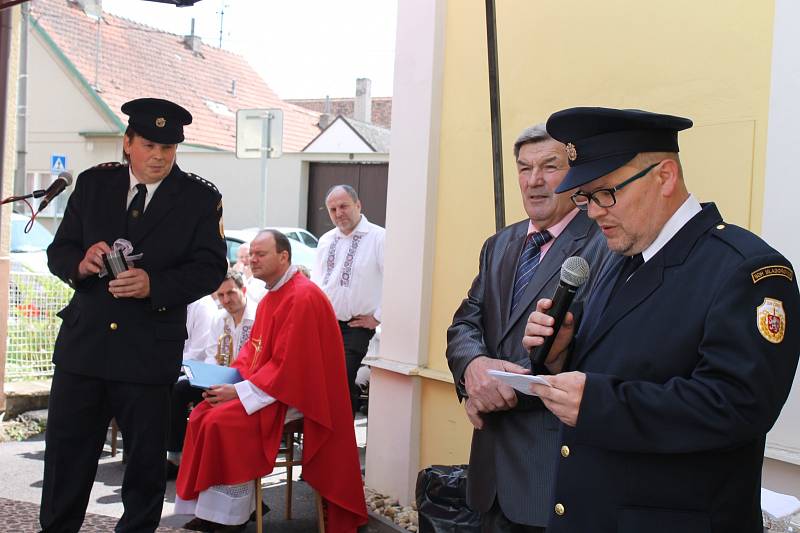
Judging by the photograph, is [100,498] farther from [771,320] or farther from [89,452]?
[771,320]

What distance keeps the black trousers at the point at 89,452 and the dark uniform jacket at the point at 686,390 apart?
2079mm

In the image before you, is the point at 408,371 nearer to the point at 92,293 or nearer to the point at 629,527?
the point at 92,293

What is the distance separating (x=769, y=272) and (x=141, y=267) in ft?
8.60

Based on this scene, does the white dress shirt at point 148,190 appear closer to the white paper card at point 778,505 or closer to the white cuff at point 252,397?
the white cuff at point 252,397

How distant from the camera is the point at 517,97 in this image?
4.71 meters

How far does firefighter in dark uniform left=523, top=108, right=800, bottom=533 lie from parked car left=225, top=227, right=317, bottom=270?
22.8 feet

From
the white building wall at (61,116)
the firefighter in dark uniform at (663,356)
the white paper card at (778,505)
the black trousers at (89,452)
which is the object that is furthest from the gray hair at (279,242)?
the white building wall at (61,116)

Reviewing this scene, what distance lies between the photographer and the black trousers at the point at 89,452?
143 inches

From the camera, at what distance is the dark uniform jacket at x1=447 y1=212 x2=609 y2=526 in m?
2.79

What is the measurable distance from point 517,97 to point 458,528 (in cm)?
221

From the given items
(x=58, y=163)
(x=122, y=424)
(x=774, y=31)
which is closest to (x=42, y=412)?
(x=122, y=424)

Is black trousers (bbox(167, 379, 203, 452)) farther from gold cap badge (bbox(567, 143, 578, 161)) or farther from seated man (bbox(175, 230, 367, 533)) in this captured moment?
gold cap badge (bbox(567, 143, 578, 161))

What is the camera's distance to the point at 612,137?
2064mm

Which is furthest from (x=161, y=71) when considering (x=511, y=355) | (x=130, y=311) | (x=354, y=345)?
(x=511, y=355)
